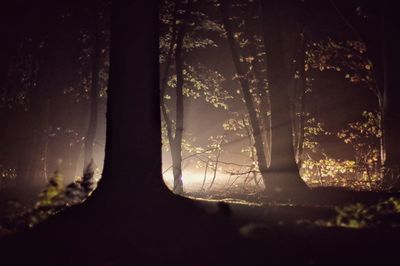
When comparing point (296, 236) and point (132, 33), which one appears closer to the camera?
point (296, 236)

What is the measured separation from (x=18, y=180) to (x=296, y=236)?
21715mm

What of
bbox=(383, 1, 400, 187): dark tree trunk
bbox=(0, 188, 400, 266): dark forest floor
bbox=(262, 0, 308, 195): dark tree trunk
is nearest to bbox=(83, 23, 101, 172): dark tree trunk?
bbox=(262, 0, 308, 195): dark tree trunk

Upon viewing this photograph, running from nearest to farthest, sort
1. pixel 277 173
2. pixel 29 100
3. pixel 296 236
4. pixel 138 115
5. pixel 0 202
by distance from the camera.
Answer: pixel 296 236, pixel 138 115, pixel 277 173, pixel 0 202, pixel 29 100

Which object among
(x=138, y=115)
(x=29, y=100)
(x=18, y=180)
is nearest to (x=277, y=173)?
(x=138, y=115)

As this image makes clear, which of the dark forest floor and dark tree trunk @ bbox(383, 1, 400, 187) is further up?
dark tree trunk @ bbox(383, 1, 400, 187)

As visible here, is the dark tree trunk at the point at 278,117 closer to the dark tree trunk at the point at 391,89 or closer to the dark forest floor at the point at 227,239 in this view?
the dark tree trunk at the point at 391,89

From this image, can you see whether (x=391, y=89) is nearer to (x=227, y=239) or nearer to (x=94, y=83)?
(x=227, y=239)

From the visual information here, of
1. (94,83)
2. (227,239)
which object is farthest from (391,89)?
(94,83)

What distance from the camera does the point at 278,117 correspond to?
12914mm

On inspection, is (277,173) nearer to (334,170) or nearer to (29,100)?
(334,170)

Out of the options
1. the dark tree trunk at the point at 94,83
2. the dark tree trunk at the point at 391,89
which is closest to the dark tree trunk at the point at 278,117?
the dark tree trunk at the point at 391,89

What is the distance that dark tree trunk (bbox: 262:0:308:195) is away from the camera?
1267cm

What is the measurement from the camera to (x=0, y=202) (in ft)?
53.3

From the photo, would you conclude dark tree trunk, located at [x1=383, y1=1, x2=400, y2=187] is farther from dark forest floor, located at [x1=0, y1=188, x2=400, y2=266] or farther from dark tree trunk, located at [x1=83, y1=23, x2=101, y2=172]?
dark tree trunk, located at [x1=83, y1=23, x2=101, y2=172]
